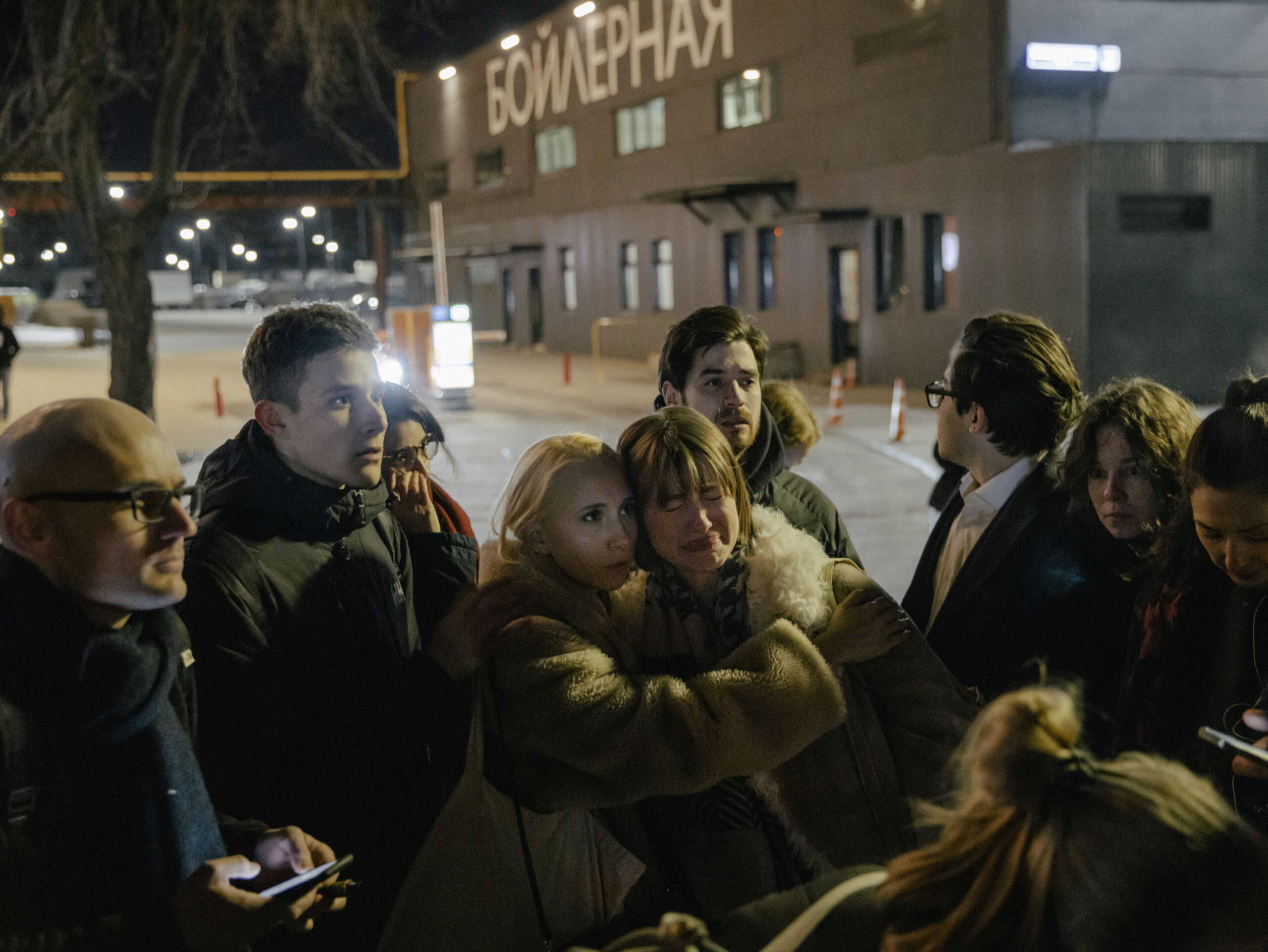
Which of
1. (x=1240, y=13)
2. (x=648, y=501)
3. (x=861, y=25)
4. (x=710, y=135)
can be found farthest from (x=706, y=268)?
(x=648, y=501)

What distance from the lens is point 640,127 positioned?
31.7 meters

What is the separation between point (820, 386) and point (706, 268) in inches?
245

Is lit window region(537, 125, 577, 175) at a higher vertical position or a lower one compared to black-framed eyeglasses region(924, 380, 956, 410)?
higher

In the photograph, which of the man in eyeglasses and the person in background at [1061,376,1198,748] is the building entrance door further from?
the man in eyeglasses

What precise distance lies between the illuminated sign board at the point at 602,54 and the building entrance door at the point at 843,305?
5.94 metres

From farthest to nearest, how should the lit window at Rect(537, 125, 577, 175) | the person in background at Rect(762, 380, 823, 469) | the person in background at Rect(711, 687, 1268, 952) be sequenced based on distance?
the lit window at Rect(537, 125, 577, 175) < the person in background at Rect(762, 380, 823, 469) < the person in background at Rect(711, 687, 1268, 952)

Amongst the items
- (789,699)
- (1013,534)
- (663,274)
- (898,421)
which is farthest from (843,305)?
(789,699)

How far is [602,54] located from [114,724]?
32413 mm

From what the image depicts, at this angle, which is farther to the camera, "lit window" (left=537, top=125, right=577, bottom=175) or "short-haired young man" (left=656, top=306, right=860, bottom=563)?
"lit window" (left=537, top=125, right=577, bottom=175)

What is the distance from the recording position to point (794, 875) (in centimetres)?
236

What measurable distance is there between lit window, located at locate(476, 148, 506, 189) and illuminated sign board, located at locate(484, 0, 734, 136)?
1.02 metres

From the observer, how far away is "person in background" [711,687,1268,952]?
1326 mm

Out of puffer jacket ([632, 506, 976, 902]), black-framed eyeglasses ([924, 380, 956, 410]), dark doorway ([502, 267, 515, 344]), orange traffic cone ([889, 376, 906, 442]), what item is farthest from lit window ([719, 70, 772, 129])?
puffer jacket ([632, 506, 976, 902])

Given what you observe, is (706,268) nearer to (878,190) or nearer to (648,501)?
(878,190)
